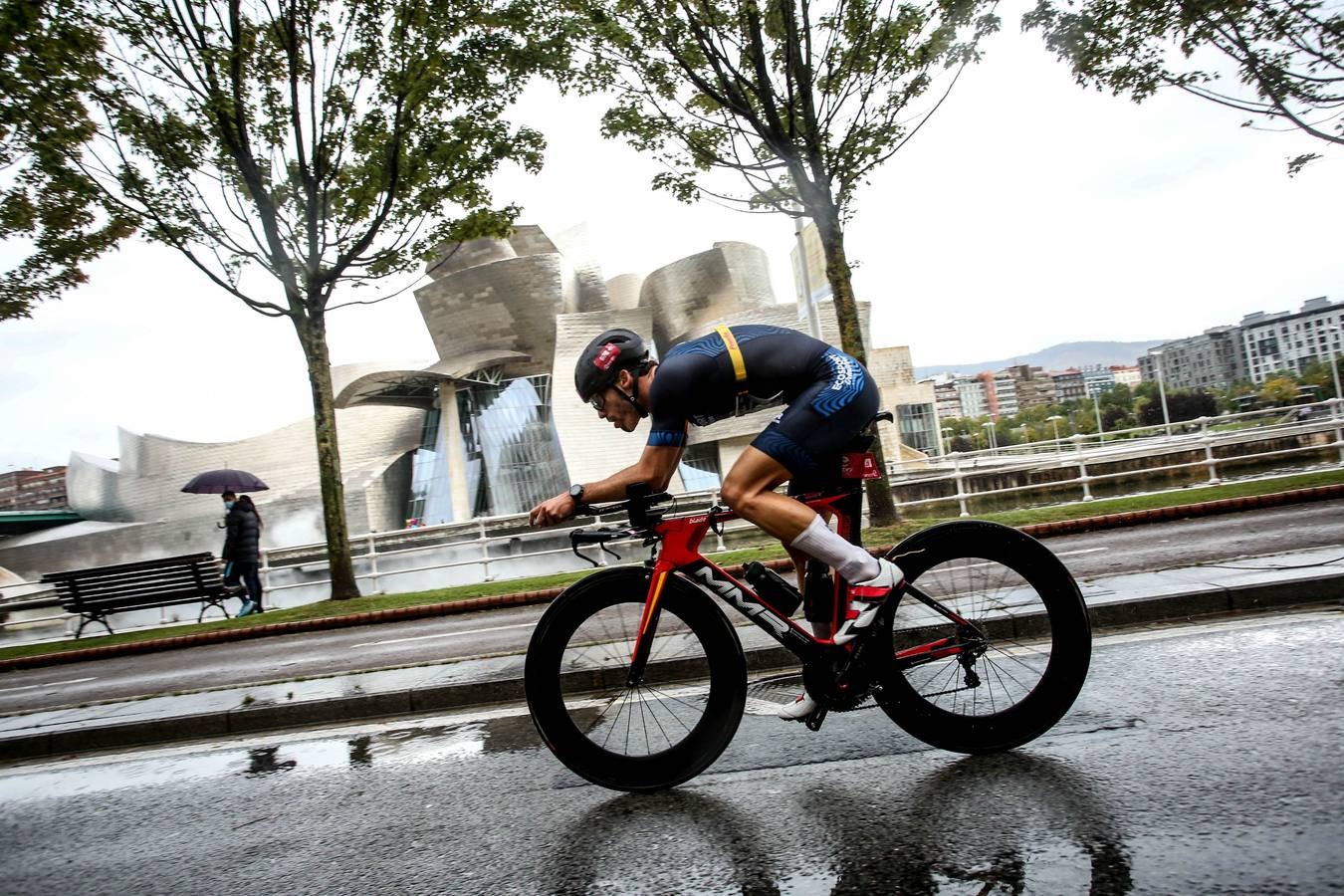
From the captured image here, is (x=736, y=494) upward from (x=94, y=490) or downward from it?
downward

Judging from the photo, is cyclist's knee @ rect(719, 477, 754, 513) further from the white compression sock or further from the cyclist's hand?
the cyclist's hand

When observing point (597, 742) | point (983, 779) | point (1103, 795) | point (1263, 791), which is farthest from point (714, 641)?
point (1263, 791)

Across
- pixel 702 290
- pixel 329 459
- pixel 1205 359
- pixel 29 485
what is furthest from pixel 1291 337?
pixel 29 485

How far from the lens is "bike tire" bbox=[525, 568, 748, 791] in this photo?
3.28 m

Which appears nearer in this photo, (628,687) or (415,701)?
(628,687)

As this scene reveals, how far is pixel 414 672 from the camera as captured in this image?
6027 mm

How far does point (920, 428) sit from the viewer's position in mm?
75750

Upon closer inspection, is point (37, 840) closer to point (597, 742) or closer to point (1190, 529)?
point (597, 742)

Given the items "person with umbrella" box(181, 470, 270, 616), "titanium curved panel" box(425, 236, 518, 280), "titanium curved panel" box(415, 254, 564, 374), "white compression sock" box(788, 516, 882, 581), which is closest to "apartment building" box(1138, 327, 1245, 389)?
"titanium curved panel" box(415, 254, 564, 374)

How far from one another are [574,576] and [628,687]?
1038cm

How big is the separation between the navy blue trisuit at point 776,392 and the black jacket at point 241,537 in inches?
548

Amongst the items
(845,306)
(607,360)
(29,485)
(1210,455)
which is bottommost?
(1210,455)

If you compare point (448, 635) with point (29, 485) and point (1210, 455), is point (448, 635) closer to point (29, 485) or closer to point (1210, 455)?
point (1210, 455)

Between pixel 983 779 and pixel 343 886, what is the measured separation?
1.94m
